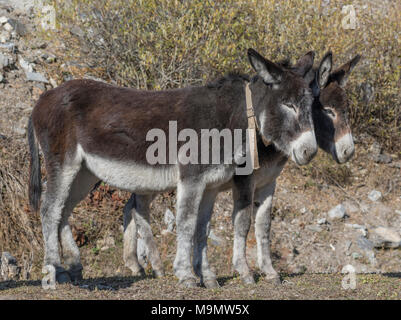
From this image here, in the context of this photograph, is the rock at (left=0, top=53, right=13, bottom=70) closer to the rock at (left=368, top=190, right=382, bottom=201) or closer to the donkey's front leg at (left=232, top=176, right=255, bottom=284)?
the donkey's front leg at (left=232, top=176, right=255, bottom=284)

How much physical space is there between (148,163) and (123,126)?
0.50 meters

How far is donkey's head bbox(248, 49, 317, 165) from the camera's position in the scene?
6016 millimetres

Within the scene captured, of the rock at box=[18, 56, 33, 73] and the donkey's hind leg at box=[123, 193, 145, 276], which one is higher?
the rock at box=[18, 56, 33, 73]

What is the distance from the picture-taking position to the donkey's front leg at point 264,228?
694 cm

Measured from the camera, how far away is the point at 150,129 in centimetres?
625

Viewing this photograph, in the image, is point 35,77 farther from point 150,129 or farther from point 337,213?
point 150,129

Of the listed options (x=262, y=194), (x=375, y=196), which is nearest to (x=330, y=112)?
(x=262, y=194)

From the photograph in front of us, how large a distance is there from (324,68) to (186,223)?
268cm

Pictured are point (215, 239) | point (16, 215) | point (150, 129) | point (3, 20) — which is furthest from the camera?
point (3, 20)

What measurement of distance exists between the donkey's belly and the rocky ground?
2641mm

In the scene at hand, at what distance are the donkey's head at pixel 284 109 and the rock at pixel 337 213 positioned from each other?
6159 millimetres

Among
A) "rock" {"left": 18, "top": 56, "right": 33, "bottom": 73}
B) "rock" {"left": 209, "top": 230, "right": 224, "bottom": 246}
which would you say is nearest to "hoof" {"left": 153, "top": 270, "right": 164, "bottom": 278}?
"rock" {"left": 209, "top": 230, "right": 224, "bottom": 246}

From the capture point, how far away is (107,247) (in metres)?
10.2

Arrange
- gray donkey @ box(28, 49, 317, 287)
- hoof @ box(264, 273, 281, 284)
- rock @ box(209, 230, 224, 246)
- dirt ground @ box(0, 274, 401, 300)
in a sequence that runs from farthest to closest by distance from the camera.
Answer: rock @ box(209, 230, 224, 246)
hoof @ box(264, 273, 281, 284)
gray donkey @ box(28, 49, 317, 287)
dirt ground @ box(0, 274, 401, 300)
